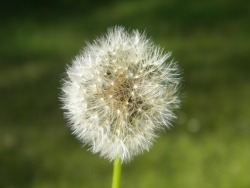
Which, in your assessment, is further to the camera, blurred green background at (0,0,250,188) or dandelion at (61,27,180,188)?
blurred green background at (0,0,250,188)

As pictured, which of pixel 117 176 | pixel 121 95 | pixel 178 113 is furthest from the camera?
pixel 178 113

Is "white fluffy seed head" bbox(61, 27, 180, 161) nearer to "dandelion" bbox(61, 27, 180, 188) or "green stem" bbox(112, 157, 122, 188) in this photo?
"dandelion" bbox(61, 27, 180, 188)

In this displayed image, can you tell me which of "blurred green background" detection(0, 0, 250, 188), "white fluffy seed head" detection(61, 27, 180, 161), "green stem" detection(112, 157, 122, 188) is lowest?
"green stem" detection(112, 157, 122, 188)

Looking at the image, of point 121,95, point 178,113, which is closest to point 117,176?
point 121,95

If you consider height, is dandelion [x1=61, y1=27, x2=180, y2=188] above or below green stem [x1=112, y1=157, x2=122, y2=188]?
above

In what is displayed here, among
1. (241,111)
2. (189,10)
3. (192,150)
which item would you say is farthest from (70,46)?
(192,150)

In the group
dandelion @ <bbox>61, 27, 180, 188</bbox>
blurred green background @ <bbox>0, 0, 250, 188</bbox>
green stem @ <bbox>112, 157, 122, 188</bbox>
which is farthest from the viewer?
blurred green background @ <bbox>0, 0, 250, 188</bbox>

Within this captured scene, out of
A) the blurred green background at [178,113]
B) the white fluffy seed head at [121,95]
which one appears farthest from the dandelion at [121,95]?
the blurred green background at [178,113]

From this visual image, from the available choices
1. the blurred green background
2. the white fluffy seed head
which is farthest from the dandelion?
the blurred green background

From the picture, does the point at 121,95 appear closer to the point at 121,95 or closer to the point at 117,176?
the point at 121,95
